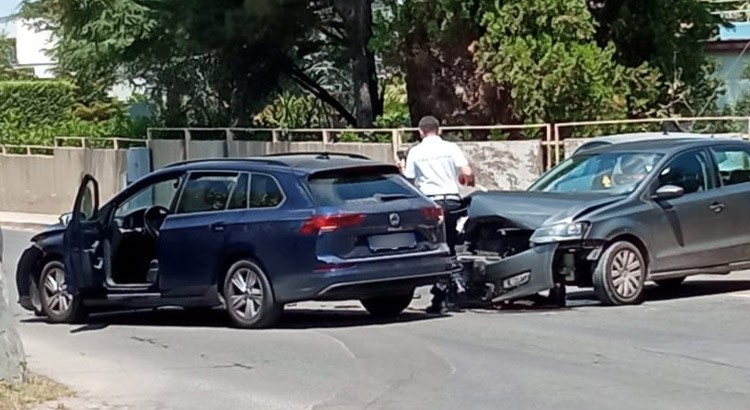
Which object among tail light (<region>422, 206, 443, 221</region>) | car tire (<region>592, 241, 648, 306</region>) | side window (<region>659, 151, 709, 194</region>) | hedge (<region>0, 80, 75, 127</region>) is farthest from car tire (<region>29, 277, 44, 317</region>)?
hedge (<region>0, 80, 75, 127</region>)

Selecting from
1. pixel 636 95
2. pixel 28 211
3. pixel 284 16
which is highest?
pixel 284 16

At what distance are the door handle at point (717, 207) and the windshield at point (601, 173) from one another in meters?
0.76

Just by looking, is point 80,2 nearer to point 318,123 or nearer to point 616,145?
point 318,123

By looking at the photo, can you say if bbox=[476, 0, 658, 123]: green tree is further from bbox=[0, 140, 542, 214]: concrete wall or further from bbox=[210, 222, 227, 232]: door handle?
bbox=[210, 222, 227, 232]: door handle

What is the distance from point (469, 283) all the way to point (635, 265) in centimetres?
165

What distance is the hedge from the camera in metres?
48.5

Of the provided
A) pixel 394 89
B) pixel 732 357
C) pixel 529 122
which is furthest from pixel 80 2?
pixel 732 357

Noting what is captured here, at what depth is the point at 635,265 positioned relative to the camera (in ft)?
47.6

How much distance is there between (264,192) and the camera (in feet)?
44.7

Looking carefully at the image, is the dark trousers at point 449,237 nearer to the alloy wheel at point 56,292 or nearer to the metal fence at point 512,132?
the alloy wheel at point 56,292

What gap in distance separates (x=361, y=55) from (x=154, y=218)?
16.2 metres

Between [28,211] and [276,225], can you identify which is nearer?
[276,225]

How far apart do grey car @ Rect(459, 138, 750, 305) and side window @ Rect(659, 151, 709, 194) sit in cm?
1

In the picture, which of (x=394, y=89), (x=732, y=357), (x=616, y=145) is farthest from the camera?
(x=394, y=89)
